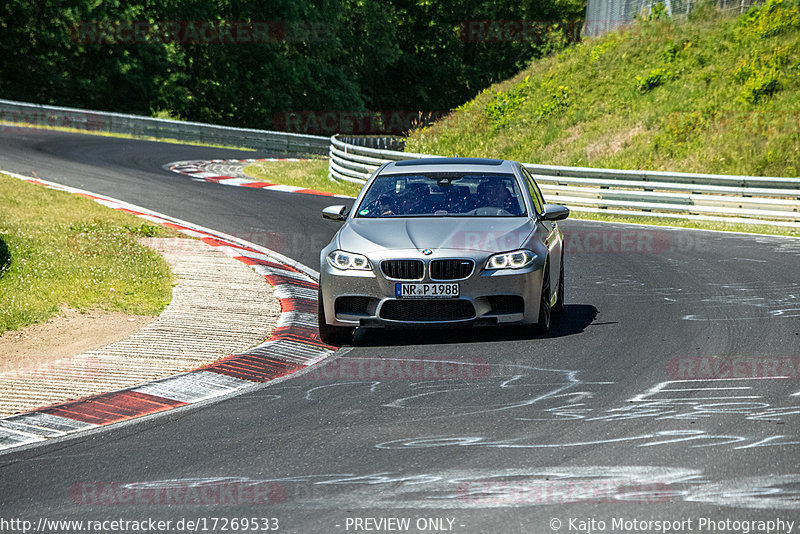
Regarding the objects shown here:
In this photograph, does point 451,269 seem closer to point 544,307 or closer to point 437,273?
Result: point 437,273

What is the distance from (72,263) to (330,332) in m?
5.06

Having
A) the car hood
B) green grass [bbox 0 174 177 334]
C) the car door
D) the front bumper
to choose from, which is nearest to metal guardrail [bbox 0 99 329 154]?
green grass [bbox 0 174 177 334]

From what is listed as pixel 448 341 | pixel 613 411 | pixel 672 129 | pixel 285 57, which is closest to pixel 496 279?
pixel 448 341

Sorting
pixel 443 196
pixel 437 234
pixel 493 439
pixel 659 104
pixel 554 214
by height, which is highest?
pixel 659 104

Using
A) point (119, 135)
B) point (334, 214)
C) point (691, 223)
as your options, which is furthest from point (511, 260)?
point (119, 135)

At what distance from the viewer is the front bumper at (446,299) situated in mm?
9180

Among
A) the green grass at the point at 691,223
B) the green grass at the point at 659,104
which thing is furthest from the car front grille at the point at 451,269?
the green grass at the point at 659,104

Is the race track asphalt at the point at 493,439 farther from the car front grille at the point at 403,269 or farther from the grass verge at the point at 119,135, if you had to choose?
the grass verge at the point at 119,135

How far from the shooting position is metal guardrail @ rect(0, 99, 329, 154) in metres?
38.2

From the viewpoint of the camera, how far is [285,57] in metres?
56.3

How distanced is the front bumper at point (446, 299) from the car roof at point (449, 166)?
182 cm

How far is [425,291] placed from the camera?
917 cm

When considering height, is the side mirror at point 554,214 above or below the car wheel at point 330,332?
above

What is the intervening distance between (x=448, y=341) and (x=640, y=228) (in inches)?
446
